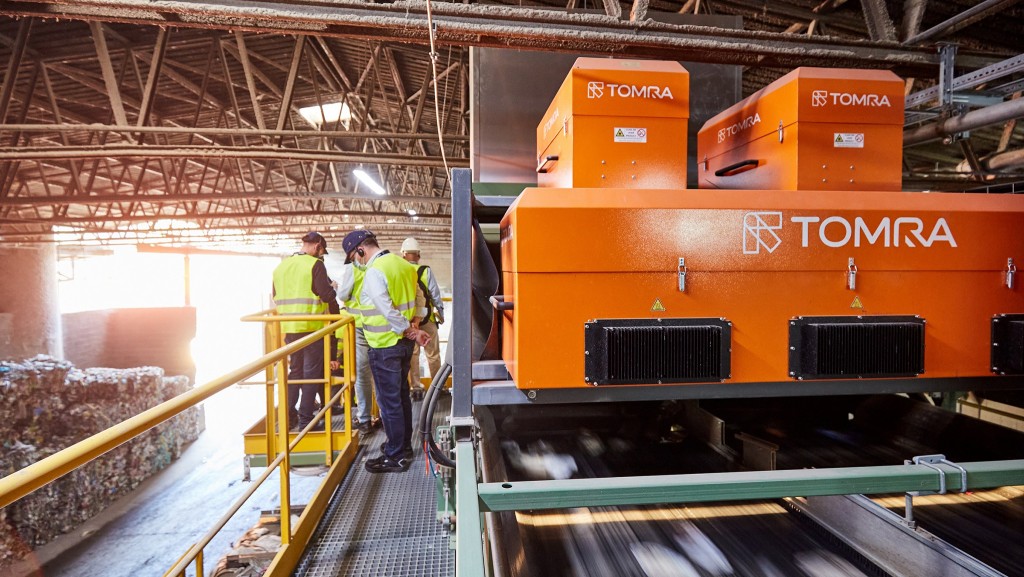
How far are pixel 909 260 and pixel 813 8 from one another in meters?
5.32

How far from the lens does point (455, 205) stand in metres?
2.45

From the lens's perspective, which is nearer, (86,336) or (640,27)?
(640,27)

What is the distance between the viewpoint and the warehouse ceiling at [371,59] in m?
3.60

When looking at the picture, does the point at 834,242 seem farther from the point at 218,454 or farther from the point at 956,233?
the point at 218,454

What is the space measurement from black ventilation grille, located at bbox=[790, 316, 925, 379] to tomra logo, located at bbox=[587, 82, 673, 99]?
4.33 ft

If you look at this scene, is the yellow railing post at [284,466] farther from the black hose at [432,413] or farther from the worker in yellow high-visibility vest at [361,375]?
the worker in yellow high-visibility vest at [361,375]

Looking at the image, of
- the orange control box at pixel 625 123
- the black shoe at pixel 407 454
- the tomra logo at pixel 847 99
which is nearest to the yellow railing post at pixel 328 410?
the black shoe at pixel 407 454

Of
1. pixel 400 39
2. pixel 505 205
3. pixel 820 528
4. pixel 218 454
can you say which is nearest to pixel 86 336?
pixel 218 454

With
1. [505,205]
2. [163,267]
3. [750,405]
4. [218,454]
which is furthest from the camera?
[163,267]

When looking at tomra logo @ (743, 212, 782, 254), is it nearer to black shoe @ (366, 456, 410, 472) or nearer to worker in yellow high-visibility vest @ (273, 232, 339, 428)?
black shoe @ (366, 456, 410, 472)

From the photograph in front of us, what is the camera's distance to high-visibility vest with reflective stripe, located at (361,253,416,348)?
462 centimetres

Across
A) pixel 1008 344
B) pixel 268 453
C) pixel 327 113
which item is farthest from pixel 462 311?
pixel 327 113

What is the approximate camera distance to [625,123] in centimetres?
261

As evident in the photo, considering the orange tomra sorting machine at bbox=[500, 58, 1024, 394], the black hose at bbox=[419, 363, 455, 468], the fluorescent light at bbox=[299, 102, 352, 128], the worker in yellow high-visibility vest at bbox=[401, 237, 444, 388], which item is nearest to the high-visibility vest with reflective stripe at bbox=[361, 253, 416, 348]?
the worker in yellow high-visibility vest at bbox=[401, 237, 444, 388]
